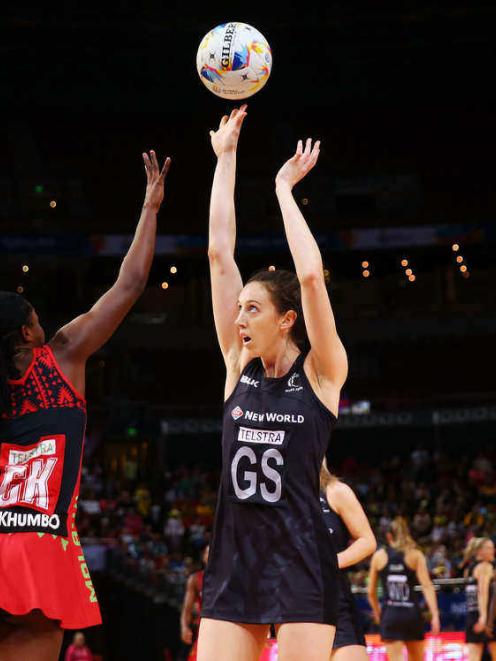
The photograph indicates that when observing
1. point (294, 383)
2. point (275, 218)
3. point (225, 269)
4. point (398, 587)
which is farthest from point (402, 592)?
point (275, 218)

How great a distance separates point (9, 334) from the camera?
4379 mm

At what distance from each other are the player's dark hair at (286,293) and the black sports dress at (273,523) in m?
0.35

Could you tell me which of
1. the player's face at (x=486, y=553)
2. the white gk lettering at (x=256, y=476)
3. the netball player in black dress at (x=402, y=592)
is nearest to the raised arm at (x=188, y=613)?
the netball player in black dress at (x=402, y=592)

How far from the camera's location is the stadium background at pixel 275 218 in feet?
86.6

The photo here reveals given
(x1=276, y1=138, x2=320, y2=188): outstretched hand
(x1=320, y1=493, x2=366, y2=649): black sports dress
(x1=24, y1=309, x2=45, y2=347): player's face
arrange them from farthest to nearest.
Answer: (x1=320, y1=493, x2=366, y2=649): black sports dress, (x1=276, y1=138, x2=320, y2=188): outstretched hand, (x1=24, y1=309, x2=45, y2=347): player's face

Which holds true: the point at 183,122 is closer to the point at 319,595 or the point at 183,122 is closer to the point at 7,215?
the point at 7,215

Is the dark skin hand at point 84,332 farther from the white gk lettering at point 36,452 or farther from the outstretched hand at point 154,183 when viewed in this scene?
the outstretched hand at point 154,183

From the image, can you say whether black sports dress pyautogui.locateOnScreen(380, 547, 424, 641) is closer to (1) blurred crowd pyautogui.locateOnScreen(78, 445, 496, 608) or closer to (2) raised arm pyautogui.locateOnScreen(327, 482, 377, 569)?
(1) blurred crowd pyautogui.locateOnScreen(78, 445, 496, 608)

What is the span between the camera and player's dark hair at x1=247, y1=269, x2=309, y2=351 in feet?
15.0

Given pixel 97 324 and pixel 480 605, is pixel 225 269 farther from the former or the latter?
pixel 480 605

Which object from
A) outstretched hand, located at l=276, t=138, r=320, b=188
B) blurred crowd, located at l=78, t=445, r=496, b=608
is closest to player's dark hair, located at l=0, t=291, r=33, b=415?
outstretched hand, located at l=276, t=138, r=320, b=188

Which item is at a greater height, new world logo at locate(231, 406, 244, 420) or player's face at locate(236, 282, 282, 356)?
player's face at locate(236, 282, 282, 356)

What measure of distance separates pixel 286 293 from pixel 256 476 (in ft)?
2.64

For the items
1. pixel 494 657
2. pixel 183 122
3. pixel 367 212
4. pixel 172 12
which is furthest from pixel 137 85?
pixel 494 657
